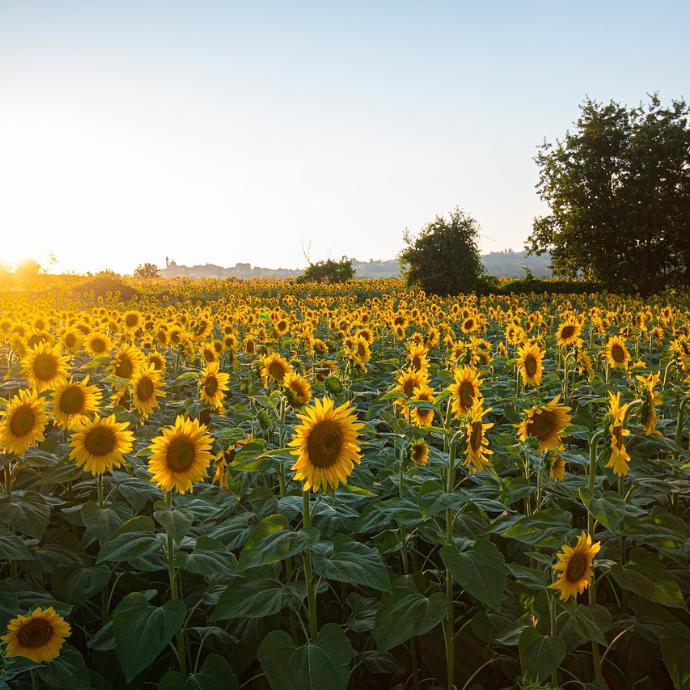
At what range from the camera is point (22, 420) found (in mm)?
3295

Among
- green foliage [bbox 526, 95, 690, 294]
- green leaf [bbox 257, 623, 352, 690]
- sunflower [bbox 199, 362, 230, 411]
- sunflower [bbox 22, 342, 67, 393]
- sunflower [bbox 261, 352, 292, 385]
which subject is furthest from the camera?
green foliage [bbox 526, 95, 690, 294]

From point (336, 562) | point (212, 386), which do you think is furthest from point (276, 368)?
point (336, 562)

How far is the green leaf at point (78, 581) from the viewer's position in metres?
2.86

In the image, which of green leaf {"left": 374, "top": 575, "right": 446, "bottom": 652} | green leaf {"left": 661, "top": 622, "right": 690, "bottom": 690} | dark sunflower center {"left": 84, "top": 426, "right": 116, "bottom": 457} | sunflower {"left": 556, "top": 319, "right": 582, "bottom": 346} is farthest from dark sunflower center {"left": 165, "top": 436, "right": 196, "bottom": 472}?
sunflower {"left": 556, "top": 319, "right": 582, "bottom": 346}

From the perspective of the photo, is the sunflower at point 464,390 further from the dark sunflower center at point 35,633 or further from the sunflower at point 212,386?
the dark sunflower center at point 35,633

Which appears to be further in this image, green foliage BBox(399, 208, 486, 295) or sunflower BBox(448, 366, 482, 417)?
green foliage BBox(399, 208, 486, 295)

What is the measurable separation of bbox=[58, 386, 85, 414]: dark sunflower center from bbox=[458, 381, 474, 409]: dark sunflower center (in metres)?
2.29

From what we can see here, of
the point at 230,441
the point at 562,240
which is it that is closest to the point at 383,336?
the point at 230,441

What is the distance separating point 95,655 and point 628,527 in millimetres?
2617

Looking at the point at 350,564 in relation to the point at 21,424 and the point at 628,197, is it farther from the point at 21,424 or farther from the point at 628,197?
the point at 628,197

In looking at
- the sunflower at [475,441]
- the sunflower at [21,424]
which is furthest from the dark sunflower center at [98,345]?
the sunflower at [475,441]

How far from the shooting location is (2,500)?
10.2 feet

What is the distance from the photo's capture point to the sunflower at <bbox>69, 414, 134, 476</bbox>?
3.18m

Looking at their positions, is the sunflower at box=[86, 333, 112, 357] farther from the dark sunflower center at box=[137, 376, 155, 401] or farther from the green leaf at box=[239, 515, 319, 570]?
the green leaf at box=[239, 515, 319, 570]
